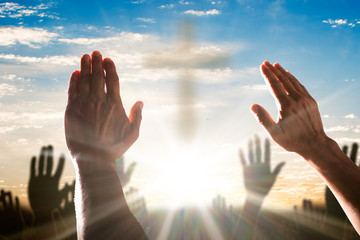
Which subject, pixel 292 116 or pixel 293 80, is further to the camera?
pixel 293 80

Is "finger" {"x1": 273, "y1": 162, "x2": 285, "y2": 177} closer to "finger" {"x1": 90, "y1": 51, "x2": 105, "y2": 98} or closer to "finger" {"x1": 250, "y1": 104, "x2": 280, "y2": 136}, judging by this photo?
"finger" {"x1": 250, "y1": 104, "x2": 280, "y2": 136}

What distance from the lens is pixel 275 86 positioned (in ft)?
8.13

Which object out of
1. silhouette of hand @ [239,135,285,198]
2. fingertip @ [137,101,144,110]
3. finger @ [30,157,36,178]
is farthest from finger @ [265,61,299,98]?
finger @ [30,157,36,178]

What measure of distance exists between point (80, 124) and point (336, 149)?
5.31 feet

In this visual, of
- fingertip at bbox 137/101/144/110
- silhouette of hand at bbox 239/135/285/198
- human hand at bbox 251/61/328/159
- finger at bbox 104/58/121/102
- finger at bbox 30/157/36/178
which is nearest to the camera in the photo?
human hand at bbox 251/61/328/159

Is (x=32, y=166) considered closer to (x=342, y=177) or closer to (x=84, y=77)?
(x=84, y=77)

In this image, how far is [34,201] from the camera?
839 cm

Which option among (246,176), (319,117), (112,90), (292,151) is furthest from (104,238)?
(246,176)

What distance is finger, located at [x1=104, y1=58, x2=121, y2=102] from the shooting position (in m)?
2.41

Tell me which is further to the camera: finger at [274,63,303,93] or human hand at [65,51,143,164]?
finger at [274,63,303,93]

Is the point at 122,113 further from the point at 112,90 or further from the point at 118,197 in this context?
the point at 118,197

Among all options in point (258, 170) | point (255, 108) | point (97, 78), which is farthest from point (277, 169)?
point (97, 78)

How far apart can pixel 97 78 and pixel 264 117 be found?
125 centimetres

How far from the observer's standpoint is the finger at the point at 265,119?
2.43 m
